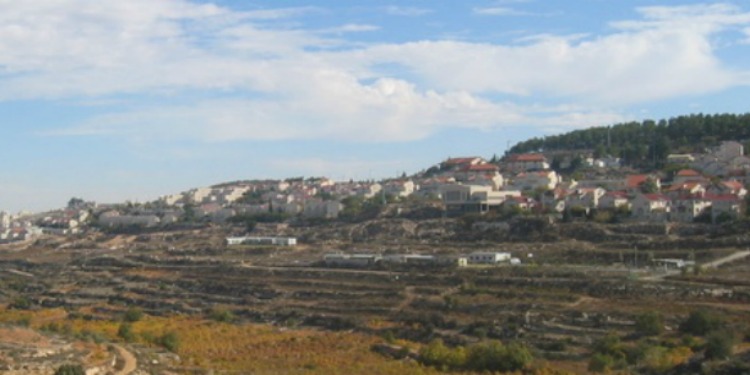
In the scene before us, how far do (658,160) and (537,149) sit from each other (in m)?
28.9

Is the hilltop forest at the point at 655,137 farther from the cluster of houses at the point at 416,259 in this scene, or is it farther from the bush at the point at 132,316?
the bush at the point at 132,316

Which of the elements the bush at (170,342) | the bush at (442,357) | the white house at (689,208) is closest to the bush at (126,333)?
the bush at (170,342)

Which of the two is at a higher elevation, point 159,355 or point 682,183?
point 682,183

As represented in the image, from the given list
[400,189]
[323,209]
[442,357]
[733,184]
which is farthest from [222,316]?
[400,189]

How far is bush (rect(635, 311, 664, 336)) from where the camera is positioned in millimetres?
31984

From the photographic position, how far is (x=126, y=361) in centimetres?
2727

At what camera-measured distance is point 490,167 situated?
96625 mm

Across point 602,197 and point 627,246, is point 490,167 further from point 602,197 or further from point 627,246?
point 627,246

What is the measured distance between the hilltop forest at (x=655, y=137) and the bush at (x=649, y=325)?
5445cm

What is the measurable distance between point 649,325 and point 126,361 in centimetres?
1823

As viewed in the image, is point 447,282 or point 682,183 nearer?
point 447,282

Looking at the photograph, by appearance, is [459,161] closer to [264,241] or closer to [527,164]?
[527,164]

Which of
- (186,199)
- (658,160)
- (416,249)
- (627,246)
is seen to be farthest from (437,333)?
(186,199)

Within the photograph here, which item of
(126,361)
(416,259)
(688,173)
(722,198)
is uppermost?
(688,173)
